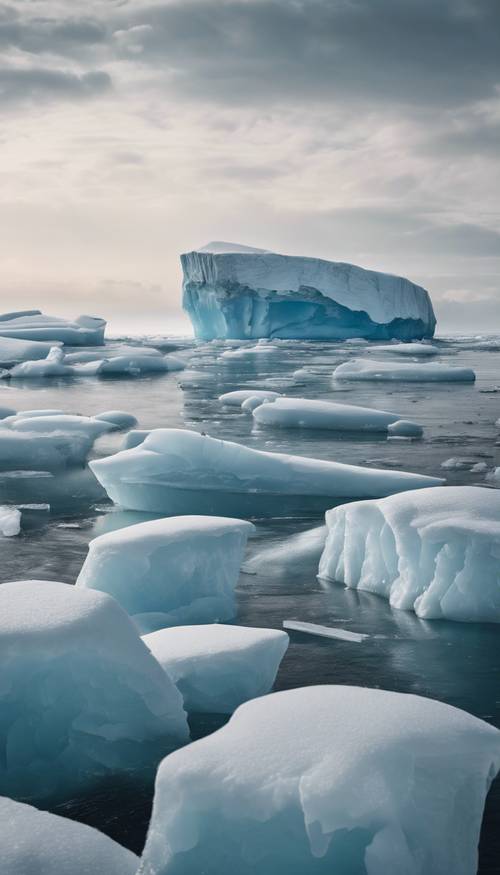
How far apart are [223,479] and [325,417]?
4.17 meters

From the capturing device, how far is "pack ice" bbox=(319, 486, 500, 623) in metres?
4.19

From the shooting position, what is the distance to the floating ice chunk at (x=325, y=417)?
11.3m

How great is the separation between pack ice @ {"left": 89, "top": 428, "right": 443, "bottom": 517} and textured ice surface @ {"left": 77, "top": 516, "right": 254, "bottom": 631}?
219 centimetres

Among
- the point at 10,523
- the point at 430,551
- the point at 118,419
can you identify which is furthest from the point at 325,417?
the point at 430,551

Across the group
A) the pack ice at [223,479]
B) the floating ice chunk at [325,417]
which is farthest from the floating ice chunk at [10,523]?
the floating ice chunk at [325,417]

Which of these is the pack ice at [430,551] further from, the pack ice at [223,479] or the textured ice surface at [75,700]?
the pack ice at [223,479]

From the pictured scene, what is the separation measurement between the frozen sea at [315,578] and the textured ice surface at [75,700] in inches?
5.6

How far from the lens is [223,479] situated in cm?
732

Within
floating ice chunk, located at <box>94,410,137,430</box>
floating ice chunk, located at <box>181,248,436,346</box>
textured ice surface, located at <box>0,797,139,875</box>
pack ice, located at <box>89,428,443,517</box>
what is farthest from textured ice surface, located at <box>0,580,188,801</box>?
floating ice chunk, located at <box>181,248,436,346</box>

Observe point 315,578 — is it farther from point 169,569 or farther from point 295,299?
point 295,299

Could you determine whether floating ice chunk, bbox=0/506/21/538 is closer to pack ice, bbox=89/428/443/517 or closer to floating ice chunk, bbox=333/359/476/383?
pack ice, bbox=89/428/443/517

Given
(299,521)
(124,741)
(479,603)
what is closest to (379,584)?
(479,603)

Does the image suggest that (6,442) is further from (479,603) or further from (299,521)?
(479,603)

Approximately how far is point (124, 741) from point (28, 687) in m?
0.39
